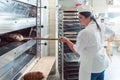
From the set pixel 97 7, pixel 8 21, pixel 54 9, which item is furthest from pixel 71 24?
pixel 97 7

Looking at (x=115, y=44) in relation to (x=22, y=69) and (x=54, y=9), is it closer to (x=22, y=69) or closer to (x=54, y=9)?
(x=54, y=9)

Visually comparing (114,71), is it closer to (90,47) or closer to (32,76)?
(90,47)

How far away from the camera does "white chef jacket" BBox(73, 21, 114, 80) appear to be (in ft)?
8.02

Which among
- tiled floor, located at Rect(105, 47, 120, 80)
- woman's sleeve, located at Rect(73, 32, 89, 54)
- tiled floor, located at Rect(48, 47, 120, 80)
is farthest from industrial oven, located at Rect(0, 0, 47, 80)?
tiled floor, located at Rect(105, 47, 120, 80)

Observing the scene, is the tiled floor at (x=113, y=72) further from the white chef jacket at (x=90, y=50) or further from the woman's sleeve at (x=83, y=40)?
the woman's sleeve at (x=83, y=40)

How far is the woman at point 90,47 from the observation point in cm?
245

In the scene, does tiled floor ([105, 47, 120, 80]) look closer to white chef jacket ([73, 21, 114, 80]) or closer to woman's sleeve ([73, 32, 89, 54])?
white chef jacket ([73, 21, 114, 80])

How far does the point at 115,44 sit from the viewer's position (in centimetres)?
920

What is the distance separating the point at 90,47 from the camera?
250cm

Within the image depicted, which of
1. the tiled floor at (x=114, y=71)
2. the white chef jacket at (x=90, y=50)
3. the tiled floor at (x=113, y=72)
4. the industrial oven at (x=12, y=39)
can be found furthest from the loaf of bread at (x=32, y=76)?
the tiled floor at (x=114, y=71)

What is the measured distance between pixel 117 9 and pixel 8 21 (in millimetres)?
8154

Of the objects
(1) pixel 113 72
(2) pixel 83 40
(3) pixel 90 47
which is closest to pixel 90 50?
(3) pixel 90 47

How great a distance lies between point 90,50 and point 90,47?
0.13 feet

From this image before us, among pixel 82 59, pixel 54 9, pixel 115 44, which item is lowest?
pixel 115 44
